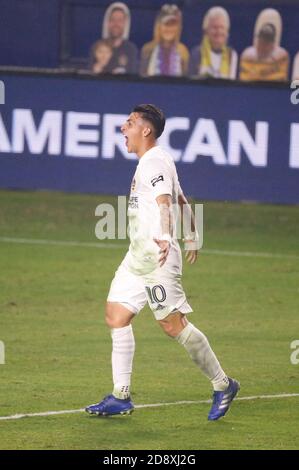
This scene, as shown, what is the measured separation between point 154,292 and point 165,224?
0.55m

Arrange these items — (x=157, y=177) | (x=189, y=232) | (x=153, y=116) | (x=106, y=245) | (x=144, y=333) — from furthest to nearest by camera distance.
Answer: (x=106, y=245), (x=144, y=333), (x=189, y=232), (x=153, y=116), (x=157, y=177)

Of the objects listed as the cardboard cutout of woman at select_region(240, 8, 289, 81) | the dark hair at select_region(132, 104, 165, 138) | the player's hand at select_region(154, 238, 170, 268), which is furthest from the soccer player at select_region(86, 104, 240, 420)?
the cardboard cutout of woman at select_region(240, 8, 289, 81)

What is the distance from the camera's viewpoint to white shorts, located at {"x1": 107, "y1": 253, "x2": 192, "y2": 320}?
9.38 meters

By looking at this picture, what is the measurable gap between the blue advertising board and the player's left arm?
912 centimetres

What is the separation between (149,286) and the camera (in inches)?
372

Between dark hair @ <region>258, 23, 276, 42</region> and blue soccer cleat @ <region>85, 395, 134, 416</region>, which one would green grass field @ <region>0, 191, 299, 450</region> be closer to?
blue soccer cleat @ <region>85, 395, 134, 416</region>

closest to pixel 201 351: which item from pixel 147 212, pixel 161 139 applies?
pixel 147 212

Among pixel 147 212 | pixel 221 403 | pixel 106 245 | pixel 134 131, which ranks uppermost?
pixel 134 131

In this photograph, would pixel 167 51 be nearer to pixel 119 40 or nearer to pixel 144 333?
pixel 119 40

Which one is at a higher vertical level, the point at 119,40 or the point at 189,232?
the point at 119,40

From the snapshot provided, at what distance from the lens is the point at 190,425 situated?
932cm

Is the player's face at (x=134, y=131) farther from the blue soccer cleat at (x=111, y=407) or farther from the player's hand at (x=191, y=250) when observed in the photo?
the blue soccer cleat at (x=111, y=407)

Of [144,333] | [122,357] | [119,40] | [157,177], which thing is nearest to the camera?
[157,177]
